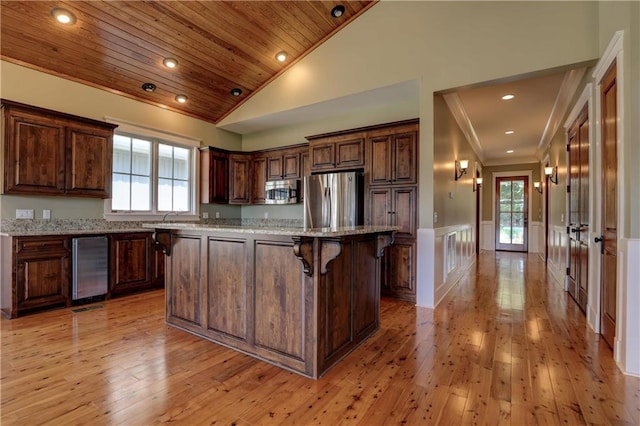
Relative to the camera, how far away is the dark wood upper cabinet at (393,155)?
397 cm

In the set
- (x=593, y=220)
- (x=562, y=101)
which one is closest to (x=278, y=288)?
(x=593, y=220)

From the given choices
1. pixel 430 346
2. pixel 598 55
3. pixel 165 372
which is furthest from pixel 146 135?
pixel 598 55

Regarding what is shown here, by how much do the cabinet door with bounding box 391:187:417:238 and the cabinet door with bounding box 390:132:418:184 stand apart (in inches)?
5.7

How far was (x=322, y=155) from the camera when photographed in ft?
15.7

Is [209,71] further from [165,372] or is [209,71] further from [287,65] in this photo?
[165,372]

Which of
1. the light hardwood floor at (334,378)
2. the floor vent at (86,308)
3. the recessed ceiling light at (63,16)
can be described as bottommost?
the floor vent at (86,308)

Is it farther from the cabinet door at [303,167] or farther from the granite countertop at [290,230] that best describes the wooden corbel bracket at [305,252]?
the cabinet door at [303,167]

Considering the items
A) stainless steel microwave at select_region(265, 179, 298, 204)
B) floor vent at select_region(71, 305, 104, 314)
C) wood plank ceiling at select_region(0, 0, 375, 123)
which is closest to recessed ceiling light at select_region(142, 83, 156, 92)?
wood plank ceiling at select_region(0, 0, 375, 123)

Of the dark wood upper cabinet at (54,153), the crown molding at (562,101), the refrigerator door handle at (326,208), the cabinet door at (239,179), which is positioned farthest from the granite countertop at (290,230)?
the crown molding at (562,101)

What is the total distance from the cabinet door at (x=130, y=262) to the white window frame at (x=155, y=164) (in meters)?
0.54

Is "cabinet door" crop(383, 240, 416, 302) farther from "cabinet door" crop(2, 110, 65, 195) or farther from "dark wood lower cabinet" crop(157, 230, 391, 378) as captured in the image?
"cabinet door" crop(2, 110, 65, 195)

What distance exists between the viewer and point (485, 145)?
25.1 ft

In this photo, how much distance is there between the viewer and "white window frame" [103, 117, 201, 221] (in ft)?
14.7

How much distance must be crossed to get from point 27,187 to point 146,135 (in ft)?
5.65
